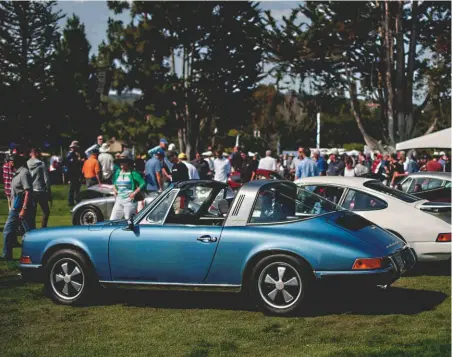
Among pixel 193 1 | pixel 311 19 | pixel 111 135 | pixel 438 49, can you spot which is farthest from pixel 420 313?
pixel 111 135

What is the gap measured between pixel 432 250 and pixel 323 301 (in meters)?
2.35

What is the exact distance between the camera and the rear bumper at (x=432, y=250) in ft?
32.2

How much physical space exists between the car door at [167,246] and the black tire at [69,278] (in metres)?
0.31

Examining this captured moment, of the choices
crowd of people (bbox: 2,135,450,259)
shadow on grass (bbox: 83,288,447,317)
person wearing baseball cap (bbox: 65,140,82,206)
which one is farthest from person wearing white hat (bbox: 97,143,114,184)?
shadow on grass (bbox: 83,288,447,317)

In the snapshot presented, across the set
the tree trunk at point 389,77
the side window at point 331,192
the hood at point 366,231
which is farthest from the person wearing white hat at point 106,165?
the tree trunk at point 389,77

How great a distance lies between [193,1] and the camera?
1467 inches

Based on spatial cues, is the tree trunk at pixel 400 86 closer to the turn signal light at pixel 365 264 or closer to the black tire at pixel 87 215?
the black tire at pixel 87 215

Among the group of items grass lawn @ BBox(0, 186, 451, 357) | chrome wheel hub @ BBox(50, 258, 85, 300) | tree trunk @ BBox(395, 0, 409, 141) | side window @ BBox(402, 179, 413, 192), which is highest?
tree trunk @ BBox(395, 0, 409, 141)

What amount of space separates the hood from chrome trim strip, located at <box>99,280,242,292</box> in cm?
123

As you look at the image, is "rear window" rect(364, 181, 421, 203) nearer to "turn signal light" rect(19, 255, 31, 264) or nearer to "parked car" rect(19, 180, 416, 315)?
"parked car" rect(19, 180, 416, 315)

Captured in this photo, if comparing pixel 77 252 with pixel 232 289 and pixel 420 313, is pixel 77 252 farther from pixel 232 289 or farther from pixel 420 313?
pixel 420 313

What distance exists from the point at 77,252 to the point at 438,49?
93.7ft

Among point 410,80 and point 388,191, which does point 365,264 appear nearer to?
point 388,191

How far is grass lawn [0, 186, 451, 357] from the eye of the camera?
6219 millimetres
